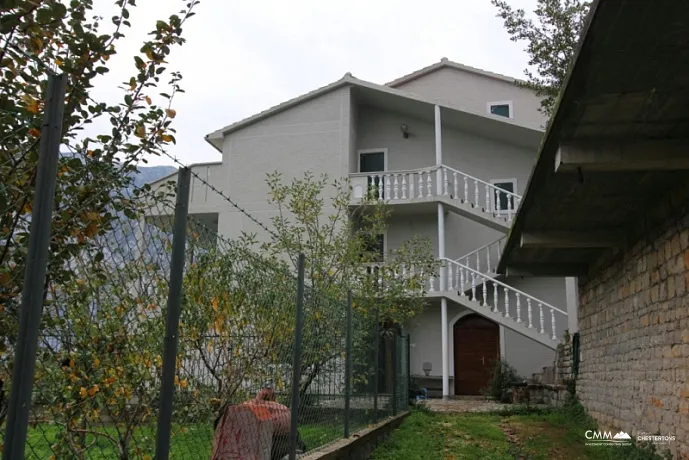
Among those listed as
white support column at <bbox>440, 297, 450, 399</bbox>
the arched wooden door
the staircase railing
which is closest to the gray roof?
the staircase railing

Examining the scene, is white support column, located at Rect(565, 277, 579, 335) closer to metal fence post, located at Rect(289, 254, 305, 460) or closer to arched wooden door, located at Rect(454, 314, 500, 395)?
arched wooden door, located at Rect(454, 314, 500, 395)

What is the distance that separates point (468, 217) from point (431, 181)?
1.42 meters

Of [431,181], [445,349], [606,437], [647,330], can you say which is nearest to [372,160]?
[431,181]

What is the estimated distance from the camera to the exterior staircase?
1523cm

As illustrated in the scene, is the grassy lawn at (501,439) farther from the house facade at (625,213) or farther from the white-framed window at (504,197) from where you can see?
the white-framed window at (504,197)

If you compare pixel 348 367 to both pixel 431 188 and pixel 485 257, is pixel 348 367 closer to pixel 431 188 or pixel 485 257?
pixel 431 188

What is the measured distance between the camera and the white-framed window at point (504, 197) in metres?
15.7

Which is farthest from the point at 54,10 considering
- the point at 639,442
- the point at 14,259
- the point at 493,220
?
the point at 493,220

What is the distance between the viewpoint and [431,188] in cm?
1658

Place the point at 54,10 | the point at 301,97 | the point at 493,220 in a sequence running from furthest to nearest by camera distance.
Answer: the point at 301,97
the point at 493,220
the point at 54,10

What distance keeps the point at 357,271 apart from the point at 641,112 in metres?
6.92

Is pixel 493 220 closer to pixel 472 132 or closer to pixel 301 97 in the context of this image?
pixel 472 132

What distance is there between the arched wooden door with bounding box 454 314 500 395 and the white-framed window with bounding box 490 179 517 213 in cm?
323

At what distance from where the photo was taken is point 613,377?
8.34m
